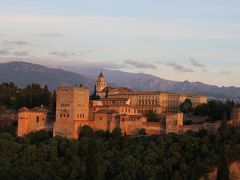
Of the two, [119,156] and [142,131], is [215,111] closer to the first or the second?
[142,131]

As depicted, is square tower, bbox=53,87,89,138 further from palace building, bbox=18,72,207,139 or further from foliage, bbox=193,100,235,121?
foliage, bbox=193,100,235,121

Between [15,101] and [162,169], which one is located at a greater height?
[15,101]

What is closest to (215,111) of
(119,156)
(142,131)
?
(142,131)

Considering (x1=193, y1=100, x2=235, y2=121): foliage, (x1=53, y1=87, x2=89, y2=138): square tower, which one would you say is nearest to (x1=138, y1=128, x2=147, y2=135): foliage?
(x1=53, y1=87, x2=89, y2=138): square tower

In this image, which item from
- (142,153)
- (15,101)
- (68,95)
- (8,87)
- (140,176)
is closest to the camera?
(140,176)

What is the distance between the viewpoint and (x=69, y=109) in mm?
50312

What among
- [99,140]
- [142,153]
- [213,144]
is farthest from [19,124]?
[213,144]

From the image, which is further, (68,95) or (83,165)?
(68,95)

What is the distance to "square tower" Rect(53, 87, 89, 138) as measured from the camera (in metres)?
49.9

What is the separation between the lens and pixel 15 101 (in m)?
60.3

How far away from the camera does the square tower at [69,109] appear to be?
4988cm

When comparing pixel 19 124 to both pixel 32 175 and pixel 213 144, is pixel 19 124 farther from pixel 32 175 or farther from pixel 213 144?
pixel 213 144

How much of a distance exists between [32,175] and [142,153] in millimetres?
7251

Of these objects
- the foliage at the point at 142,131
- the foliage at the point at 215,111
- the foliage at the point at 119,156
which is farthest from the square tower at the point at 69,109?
the foliage at the point at 215,111
